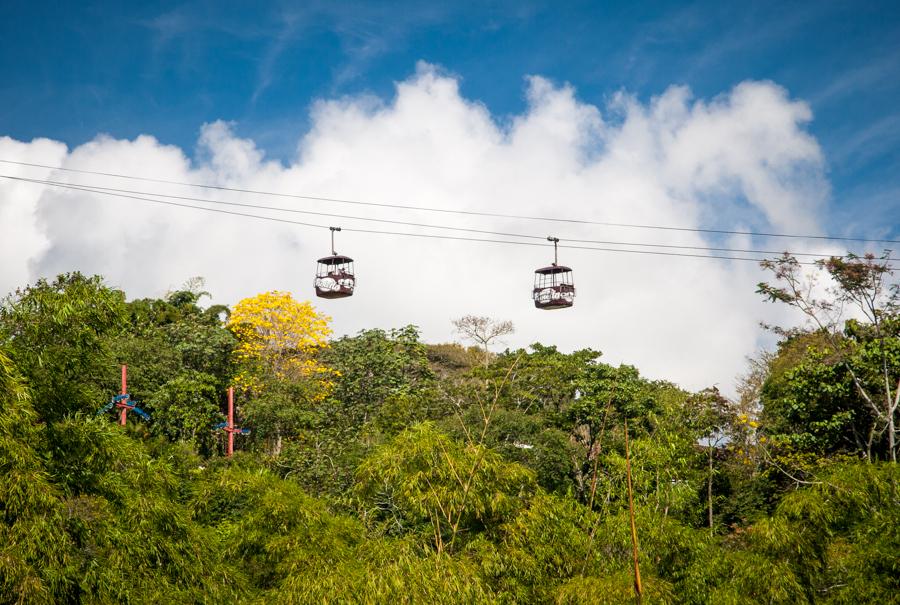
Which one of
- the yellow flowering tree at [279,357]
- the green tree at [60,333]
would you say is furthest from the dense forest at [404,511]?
the yellow flowering tree at [279,357]

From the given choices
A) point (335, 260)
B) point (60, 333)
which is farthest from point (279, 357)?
point (60, 333)

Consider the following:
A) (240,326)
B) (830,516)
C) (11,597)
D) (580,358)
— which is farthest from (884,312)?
(240,326)

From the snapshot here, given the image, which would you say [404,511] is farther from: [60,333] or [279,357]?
[279,357]

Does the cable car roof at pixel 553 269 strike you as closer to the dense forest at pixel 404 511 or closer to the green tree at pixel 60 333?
the dense forest at pixel 404 511

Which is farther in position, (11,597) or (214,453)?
(214,453)

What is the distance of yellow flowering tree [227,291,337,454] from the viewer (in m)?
22.8

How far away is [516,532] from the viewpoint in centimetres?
1029

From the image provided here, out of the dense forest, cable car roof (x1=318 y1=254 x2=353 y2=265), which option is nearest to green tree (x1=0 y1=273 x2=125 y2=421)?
the dense forest

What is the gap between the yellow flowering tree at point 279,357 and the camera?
2280cm

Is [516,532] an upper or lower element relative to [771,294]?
lower

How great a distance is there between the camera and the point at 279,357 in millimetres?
27281

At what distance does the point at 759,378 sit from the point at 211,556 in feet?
79.5

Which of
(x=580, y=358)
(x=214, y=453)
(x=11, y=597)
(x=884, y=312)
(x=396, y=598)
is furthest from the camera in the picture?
(x=580, y=358)

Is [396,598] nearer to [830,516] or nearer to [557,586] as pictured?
[557,586]
